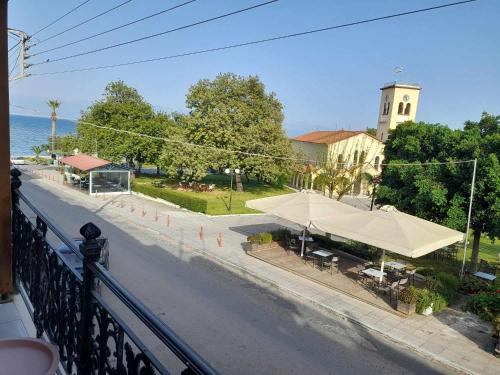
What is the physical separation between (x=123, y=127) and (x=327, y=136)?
29101mm

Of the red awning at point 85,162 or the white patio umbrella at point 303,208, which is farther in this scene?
the red awning at point 85,162

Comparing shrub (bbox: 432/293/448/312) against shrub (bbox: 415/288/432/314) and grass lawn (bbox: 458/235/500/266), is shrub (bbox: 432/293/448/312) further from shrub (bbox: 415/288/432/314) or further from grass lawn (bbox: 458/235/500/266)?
grass lawn (bbox: 458/235/500/266)

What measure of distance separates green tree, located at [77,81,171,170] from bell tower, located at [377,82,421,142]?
93.8 ft

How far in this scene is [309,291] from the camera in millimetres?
13367

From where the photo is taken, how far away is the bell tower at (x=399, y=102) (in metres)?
47.1

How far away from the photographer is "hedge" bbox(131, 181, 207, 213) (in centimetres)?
2692

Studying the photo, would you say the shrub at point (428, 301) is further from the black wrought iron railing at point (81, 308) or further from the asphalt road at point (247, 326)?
the black wrought iron railing at point (81, 308)

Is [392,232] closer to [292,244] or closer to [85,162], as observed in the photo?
[292,244]

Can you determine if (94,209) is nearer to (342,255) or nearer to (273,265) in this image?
(273,265)

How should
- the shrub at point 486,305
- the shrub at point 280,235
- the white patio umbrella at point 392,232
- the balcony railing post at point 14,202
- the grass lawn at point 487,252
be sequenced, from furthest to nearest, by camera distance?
the grass lawn at point 487,252 → the shrub at point 280,235 → the white patio umbrella at point 392,232 → the shrub at point 486,305 → the balcony railing post at point 14,202

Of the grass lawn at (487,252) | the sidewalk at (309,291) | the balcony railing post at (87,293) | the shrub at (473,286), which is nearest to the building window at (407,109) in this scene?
the grass lawn at (487,252)

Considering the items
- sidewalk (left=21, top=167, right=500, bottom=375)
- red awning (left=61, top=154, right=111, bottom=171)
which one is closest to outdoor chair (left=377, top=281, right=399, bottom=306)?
sidewalk (left=21, top=167, right=500, bottom=375)

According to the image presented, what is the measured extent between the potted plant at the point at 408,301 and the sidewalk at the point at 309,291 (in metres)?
0.28

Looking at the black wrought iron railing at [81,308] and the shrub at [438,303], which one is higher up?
the black wrought iron railing at [81,308]
